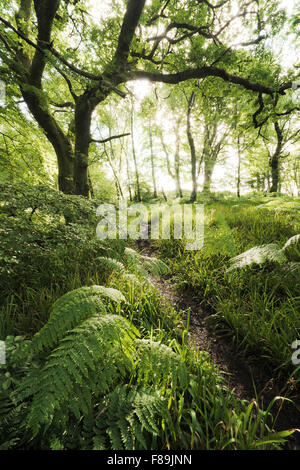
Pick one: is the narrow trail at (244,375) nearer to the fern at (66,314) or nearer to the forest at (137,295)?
the forest at (137,295)

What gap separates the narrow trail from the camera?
1205mm

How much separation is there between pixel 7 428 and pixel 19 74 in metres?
5.93

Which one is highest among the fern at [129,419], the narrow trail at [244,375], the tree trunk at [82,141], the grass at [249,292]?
the tree trunk at [82,141]

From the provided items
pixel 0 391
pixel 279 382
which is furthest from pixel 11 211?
pixel 279 382

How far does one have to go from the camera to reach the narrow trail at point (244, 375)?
1205 millimetres

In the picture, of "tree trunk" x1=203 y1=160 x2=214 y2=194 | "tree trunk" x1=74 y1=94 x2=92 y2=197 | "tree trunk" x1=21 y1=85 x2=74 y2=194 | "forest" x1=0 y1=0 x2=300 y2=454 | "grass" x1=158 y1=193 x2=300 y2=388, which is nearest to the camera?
"forest" x1=0 y1=0 x2=300 y2=454

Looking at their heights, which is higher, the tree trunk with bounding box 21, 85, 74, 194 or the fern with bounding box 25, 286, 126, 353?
the tree trunk with bounding box 21, 85, 74, 194

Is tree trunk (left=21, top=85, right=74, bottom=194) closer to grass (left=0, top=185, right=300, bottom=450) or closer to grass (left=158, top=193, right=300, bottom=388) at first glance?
grass (left=0, top=185, right=300, bottom=450)

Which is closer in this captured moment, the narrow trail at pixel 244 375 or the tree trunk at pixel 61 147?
the narrow trail at pixel 244 375

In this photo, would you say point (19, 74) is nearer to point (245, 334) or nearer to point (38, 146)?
point (38, 146)

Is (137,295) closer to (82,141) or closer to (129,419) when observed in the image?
(129,419)

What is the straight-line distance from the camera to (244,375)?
1.50m

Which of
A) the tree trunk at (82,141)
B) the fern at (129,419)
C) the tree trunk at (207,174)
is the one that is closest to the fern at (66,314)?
the fern at (129,419)

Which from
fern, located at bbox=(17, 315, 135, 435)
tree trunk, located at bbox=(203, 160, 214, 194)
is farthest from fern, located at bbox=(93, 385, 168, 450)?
tree trunk, located at bbox=(203, 160, 214, 194)
